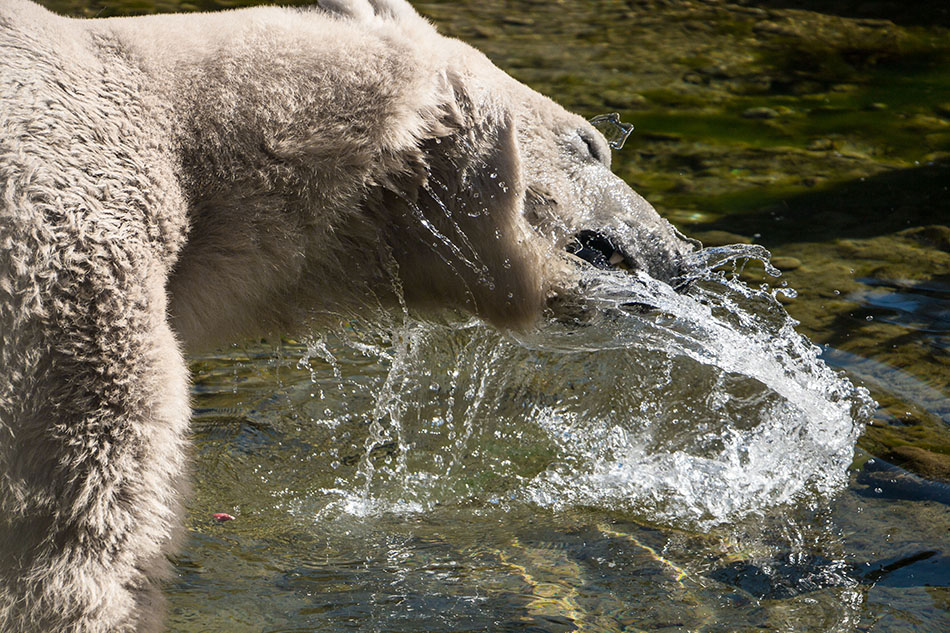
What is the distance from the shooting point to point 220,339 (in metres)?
2.83

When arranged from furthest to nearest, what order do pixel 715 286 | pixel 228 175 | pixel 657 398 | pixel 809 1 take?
pixel 809 1, pixel 715 286, pixel 657 398, pixel 228 175

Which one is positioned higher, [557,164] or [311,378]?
[557,164]

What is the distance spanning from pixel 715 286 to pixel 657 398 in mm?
705

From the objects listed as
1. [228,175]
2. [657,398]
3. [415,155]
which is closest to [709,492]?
[657,398]

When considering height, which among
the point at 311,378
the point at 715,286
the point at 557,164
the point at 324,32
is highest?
the point at 324,32

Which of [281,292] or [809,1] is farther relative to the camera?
[809,1]

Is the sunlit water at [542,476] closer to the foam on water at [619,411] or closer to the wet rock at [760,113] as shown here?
the foam on water at [619,411]

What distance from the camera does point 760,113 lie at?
6867mm

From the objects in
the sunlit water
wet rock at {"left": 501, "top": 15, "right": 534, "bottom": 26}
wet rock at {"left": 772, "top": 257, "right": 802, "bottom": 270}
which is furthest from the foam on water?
wet rock at {"left": 501, "top": 15, "right": 534, "bottom": 26}

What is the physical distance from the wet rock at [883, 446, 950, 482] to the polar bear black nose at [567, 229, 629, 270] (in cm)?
114

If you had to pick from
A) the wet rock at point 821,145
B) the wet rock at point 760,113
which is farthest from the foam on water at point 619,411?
the wet rock at point 760,113

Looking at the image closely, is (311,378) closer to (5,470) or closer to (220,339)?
(220,339)

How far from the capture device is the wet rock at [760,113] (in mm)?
6801

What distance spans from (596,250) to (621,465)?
795mm
